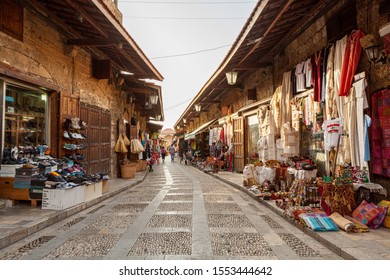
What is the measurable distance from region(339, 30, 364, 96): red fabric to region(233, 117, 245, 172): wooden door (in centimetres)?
735

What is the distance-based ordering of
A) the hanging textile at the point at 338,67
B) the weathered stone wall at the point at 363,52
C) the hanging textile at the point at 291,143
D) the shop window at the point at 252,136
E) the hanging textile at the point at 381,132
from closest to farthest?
the hanging textile at the point at 381,132 < the weathered stone wall at the point at 363,52 < the hanging textile at the point at 338,67 < the hanging textile at the point at 291,143 < the shop window at the point at 252,136

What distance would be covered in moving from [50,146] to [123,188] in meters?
2.69

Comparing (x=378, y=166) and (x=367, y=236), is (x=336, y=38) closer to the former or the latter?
(x=378, y=166)

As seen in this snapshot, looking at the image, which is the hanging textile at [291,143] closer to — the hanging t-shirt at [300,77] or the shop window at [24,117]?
the hanging t-shirt at [300,77]

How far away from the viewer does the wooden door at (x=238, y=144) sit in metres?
12.6

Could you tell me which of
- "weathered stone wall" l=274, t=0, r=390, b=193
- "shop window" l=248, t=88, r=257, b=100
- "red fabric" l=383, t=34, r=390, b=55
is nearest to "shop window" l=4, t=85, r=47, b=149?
"weathered stone wall" l=274, t=0, r=390, b=193

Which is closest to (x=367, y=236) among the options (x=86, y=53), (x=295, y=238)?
(x=295, y=238)

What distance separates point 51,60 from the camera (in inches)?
261

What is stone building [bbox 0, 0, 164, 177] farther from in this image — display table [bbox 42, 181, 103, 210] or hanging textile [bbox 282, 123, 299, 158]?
hanging textile [bbox 282, 123, 299, 158]

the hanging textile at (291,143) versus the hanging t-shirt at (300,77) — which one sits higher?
the hanging t-shirt at (300,77)

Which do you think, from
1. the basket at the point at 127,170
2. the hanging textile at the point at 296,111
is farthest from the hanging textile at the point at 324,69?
the basket at the point at 127,170

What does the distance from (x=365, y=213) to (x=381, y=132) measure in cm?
144

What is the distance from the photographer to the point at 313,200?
5.18 m

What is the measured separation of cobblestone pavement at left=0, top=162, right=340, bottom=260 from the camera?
3.38m
